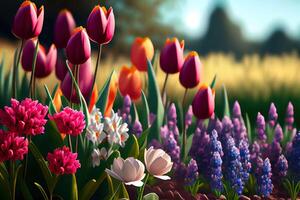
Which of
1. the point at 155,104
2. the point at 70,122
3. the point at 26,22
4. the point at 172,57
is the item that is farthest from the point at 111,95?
the point at 70,122

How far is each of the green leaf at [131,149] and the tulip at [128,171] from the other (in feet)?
0.76

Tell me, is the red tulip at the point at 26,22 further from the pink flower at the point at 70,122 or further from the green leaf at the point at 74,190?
the green leaf at the point at 74,190

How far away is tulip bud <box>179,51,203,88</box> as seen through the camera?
10.4 feet

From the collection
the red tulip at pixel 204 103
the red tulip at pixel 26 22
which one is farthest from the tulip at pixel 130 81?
the red tulip at pixel 26 22

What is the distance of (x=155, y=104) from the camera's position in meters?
3.34

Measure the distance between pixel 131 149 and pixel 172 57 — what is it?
820 mm

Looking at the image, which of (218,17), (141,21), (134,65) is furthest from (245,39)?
(134,65)

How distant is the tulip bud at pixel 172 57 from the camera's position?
3.34m

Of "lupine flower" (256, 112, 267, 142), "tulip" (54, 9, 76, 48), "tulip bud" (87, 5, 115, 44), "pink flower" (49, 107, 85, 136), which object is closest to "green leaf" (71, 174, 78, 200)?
"pink flower" (49, 107, 85, 136)

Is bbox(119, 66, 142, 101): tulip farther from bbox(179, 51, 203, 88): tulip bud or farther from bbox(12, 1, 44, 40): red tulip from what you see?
bbox(12, 1, 44, 40): red tulip

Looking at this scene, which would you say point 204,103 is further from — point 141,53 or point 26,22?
point 26,22

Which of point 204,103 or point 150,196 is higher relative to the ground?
point 204,103

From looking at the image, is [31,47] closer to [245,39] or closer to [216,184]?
[216,184]

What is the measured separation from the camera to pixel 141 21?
15883mm
